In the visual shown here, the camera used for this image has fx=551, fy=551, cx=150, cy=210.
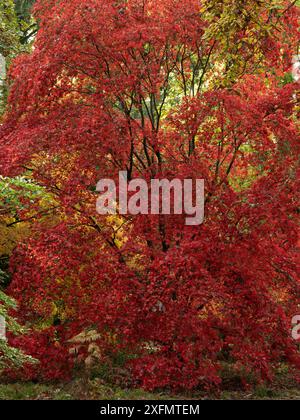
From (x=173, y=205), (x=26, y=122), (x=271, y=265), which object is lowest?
(x=271, y=265)

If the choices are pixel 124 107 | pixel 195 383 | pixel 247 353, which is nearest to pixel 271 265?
pixel 247 353

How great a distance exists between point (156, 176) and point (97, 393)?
3609mm

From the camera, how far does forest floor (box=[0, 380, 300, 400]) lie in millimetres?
8586

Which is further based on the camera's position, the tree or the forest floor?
the forest floor

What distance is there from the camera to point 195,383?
8.28 m

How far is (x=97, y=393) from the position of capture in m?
8.85

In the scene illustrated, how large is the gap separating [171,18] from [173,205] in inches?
120

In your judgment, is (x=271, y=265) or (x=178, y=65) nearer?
(x=271, y=265)

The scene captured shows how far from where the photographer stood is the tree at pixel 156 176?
8.16 metres

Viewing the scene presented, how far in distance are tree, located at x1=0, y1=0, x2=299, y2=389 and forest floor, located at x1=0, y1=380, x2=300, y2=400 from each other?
303 millimetres

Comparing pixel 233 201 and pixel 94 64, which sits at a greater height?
pixel 94 64

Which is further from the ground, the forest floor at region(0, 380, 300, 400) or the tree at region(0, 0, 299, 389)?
the tree at region(0, 0, 299, 389)

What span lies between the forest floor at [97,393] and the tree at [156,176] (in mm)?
303
